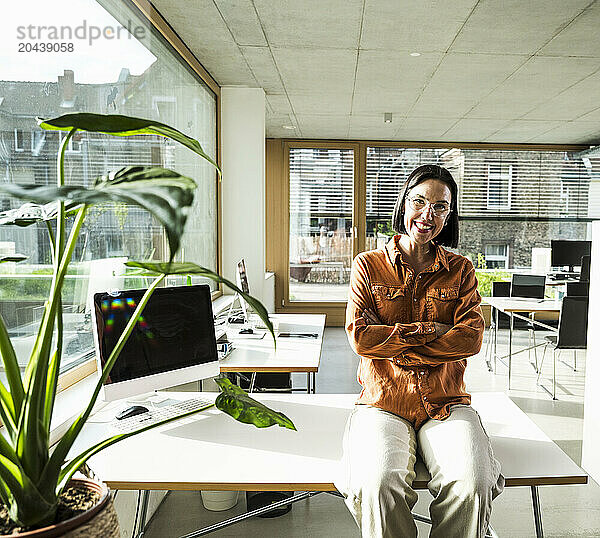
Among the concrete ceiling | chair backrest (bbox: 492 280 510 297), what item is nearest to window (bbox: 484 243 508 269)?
chair backrest (bbox: 492 280 510 297)

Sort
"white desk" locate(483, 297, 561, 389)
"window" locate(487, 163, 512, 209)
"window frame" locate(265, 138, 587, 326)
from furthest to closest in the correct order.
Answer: "window" locate(487, 163, 512, 209) < "window frame" locate(265, 138, 587, 326) < "white desk" locate(483, 297, 561, 389)

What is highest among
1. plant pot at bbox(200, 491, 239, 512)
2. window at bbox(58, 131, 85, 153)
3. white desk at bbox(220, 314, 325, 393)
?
window at bbox(58, 131, 85, 153)

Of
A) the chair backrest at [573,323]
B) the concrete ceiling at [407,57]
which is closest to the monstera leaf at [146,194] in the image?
the concrete ceiling at [407,57]

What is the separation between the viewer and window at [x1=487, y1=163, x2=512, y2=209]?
8289 mm

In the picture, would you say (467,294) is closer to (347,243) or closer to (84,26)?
(84,26)

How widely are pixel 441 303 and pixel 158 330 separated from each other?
1088 mm

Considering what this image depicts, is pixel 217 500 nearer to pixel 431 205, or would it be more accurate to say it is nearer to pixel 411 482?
pixel 411 482

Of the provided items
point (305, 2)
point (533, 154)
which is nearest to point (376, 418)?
point (305, 2)

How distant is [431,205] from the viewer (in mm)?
2209

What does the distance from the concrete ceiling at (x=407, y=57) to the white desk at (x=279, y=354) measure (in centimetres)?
195

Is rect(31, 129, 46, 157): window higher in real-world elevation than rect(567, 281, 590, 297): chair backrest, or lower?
higher

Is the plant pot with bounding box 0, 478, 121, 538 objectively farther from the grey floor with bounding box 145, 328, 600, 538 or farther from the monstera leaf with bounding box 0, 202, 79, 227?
the grey floor with bounding box 145, 328, 600, 538

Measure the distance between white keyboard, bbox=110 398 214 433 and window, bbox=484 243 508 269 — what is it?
22.3 ft

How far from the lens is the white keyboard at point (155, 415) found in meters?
2.08
